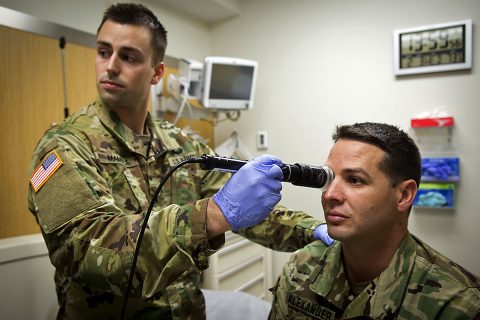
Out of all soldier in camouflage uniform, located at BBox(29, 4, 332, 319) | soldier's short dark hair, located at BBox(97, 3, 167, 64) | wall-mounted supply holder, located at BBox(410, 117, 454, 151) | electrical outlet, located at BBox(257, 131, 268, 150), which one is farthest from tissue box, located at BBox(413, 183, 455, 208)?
soldier's short dark hair, located at BBox(97, 3, 167, 64)

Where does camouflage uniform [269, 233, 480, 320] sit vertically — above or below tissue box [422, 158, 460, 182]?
below

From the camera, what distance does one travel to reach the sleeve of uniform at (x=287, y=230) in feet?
4.39

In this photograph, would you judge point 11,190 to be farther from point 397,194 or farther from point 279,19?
point 279,19

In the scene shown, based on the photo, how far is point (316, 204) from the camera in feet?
9.61

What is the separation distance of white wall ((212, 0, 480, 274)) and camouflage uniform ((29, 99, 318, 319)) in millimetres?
1516

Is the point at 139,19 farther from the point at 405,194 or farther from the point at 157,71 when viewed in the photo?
the point at 405,194

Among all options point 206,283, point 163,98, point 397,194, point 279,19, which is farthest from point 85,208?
point 279,19

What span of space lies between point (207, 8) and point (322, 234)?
237 cm

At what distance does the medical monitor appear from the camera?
104 inches

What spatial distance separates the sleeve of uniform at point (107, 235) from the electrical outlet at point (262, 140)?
2169mm

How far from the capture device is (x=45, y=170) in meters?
1.07

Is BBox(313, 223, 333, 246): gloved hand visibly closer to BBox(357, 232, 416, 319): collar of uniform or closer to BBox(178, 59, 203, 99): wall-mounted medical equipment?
BBox(357, 232, 416, 319): collar of uniform

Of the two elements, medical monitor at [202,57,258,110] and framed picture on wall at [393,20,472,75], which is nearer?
framed picture on wall at [393,20,472,75]


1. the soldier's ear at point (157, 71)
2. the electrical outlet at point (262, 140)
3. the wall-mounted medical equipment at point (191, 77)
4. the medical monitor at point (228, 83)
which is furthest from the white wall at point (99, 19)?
the soldier's ear at point (157, 71)
